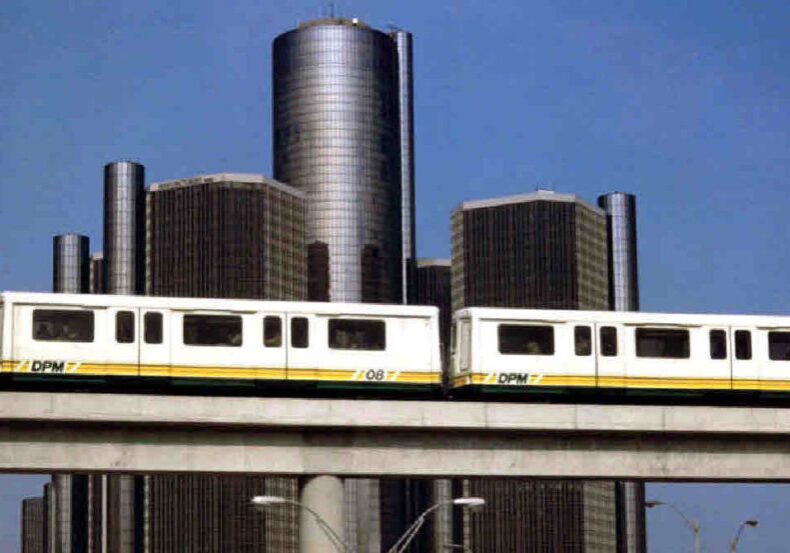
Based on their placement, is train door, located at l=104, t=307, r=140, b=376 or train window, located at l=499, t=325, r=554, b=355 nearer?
train door, located at l=104, t=307, r=140, b=376

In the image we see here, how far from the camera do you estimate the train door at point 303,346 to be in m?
47.2

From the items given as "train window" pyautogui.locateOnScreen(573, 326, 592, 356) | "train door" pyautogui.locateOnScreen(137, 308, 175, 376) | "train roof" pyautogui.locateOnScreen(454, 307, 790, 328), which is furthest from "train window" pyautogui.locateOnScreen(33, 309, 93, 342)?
"train window" pyautogui.locateOnScreen(573, 326, 592, 356)


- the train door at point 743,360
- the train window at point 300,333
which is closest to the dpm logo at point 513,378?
the train window at point 300,333

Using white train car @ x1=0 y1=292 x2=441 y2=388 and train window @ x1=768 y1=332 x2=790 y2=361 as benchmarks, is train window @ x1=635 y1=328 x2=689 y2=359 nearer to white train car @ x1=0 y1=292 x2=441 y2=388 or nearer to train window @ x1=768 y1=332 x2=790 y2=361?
train window @ x1=768 y1=332 x2=790 y2=361

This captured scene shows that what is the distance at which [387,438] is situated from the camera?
4516cm

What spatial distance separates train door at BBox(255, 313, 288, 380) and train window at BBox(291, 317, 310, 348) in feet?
0.86

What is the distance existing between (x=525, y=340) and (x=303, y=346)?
267 inches

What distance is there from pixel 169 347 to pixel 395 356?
21.3ft

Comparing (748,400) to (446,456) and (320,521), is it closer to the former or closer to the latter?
(446,456)

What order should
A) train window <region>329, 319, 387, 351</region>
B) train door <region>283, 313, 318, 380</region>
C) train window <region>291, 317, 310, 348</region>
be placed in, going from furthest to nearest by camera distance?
train window <region>329, 319, 387, 351</region> < train window <region>291, 317, 310, 348</region> < train door <region>283, 313, 318, 380</region>

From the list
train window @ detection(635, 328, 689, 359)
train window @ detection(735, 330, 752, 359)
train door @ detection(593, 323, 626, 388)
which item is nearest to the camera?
train door @ detection(593, 323, 626, 388)

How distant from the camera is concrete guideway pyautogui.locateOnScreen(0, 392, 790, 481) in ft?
140

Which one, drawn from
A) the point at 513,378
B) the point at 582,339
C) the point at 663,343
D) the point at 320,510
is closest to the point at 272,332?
the point at 320,510

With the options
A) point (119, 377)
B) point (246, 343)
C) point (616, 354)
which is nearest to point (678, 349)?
point (616, 354)
